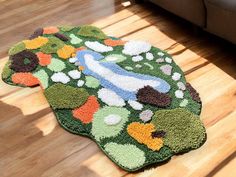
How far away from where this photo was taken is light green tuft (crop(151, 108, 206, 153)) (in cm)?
150

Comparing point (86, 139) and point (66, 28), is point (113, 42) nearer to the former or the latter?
point (66, 28)

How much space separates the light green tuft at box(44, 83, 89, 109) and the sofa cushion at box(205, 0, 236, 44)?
0.81m

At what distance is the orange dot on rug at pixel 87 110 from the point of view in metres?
1.66

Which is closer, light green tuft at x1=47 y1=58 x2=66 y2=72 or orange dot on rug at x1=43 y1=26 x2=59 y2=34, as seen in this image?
light green tuft at x1=47 y1=58 x2=66 y2=72

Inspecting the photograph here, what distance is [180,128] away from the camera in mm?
1570

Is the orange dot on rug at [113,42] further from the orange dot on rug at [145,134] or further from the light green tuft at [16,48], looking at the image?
the orange dot on rug at [145,134]

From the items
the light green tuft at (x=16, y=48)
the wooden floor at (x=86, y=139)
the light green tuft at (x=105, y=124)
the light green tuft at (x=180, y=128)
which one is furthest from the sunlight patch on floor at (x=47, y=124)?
the light green tuft at (x=16, y=48)

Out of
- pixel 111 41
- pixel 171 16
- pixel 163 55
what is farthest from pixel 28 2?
pixel 163 55

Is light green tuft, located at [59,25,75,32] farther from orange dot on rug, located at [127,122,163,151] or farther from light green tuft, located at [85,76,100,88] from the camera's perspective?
orange dot on rug, located at [127,122,163,151]

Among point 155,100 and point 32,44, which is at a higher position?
point 32,44

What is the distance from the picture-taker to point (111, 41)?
2.19 meters

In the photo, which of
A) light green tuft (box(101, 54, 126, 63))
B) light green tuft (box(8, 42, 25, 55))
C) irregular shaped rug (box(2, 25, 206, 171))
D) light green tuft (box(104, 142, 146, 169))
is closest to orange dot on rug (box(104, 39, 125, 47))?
irregular shaped rug (box(2, 25, 206, 171))

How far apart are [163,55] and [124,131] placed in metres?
0.65

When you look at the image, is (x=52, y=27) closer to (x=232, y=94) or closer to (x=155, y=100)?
(x=155, y=100)
